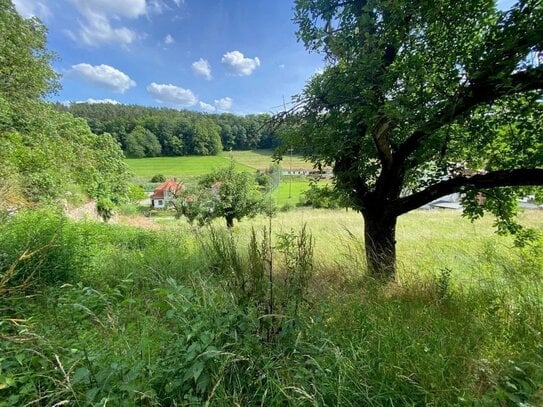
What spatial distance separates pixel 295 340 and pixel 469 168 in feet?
12.3

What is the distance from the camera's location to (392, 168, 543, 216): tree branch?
2797 millimetres

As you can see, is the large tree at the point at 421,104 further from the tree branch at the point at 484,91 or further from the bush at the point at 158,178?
the bush at the point at 158,178

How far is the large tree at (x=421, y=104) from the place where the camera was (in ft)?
8.63

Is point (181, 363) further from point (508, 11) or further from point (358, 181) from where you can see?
point (508, 11)

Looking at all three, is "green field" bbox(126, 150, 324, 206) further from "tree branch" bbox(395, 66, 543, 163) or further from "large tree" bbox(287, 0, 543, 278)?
"tree branch" bbox(395, 66, 543, 163)

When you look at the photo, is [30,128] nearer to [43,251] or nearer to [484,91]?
[43,251]

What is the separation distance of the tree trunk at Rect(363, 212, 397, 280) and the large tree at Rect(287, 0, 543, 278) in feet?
0.05

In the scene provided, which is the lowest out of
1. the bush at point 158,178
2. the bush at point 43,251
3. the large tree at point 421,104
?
the bush at point 158,178

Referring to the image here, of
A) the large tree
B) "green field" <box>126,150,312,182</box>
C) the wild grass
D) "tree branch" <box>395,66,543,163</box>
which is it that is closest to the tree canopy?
"green field" <box>126,150,312,182</box>

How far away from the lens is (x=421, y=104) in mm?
2900

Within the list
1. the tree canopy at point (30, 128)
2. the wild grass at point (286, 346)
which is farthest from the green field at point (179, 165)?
the wild grass at point (286, 346)

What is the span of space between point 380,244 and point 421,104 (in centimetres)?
197

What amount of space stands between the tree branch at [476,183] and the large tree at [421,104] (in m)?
0.01

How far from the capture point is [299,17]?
12.1 feet
